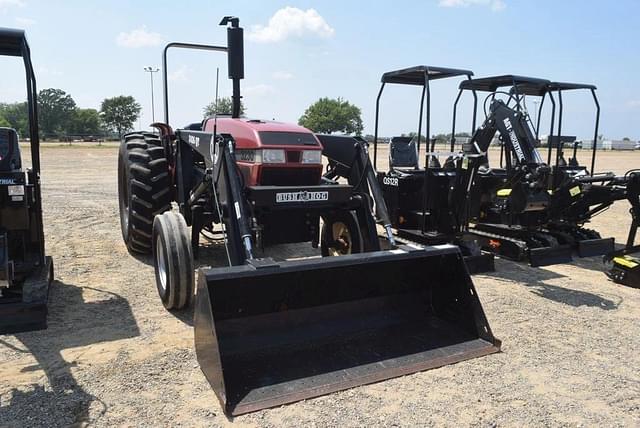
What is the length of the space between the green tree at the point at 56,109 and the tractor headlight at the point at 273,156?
285 ft

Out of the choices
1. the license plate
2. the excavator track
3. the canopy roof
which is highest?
the canopy roof

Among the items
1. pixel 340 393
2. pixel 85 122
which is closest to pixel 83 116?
pixel 85 122

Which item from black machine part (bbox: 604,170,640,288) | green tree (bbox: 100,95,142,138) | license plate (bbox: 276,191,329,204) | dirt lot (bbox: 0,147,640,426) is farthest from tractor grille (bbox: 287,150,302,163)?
green tree (bbox: 100,95,142,138)

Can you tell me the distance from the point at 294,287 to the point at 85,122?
9355cm

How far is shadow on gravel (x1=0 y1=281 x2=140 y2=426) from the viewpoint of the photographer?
297 cm

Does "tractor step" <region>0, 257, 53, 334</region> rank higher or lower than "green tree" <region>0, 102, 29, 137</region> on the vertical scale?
lower

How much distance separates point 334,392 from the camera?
3270mm

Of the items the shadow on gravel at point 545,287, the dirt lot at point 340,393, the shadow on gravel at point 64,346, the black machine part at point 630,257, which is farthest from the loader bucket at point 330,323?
the black machine part at point 630,257

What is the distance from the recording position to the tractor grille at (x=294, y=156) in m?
4.80

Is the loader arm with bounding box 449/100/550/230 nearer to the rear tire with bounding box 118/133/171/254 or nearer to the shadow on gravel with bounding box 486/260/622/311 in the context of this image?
the shadow on gravel with bounding box 486/260/622/311

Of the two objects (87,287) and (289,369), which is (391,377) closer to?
(289,369)

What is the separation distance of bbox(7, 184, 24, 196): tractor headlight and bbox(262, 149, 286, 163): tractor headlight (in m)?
1.99

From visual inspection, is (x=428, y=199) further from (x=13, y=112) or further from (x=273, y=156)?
(x=13, y=112)

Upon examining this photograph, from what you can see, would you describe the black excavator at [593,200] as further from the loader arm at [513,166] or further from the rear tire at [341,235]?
the rear tire at [341,235]
